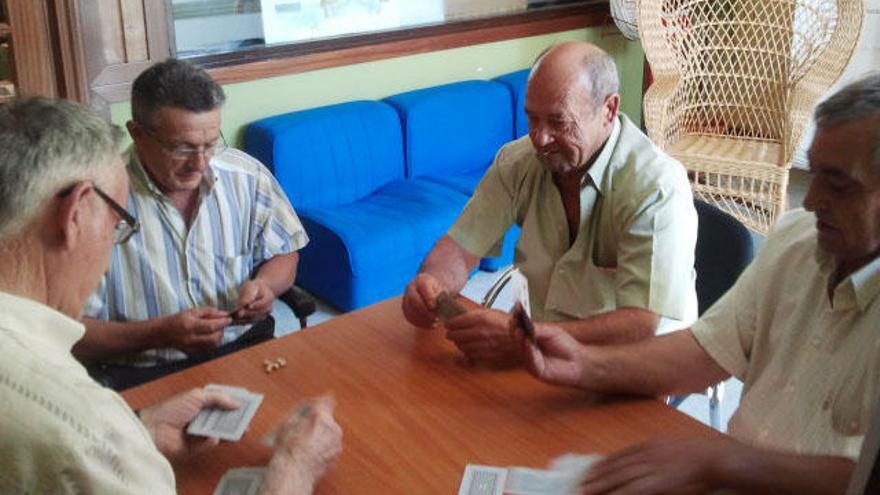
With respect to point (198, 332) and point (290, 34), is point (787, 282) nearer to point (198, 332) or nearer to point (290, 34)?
point (198, 332)

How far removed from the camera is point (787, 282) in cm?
160

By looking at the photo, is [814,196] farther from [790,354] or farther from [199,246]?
Result: [199,246]

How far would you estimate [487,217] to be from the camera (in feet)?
7.59

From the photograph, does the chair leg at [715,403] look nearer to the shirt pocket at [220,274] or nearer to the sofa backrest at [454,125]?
the shirt pocket at [220,274]

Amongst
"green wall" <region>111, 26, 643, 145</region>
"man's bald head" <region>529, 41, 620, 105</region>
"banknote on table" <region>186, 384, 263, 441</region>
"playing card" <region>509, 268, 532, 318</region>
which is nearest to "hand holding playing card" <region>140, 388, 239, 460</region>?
A: "banknote on table" <region>186, 384, 263, 441</region>

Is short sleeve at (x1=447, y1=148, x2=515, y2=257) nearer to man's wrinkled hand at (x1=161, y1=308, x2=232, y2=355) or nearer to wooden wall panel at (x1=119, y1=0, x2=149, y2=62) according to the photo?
man's wrinkled hand at (x1=161, y1=308, x2=232, y2=355)

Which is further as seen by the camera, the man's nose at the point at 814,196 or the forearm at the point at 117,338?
the forearm at the point at 117,338

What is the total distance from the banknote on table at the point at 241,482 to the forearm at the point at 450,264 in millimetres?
881

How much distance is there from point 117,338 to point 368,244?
1552 mm

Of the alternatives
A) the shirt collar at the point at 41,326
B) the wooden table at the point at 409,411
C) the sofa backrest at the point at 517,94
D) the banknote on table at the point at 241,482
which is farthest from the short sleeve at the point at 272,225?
the sofa backrest at the point at 517,94

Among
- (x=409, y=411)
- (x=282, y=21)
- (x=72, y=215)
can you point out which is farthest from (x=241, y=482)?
(x=282, y=21)

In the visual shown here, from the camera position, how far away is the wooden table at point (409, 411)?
4.80ft

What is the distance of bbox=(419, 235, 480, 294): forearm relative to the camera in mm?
2240

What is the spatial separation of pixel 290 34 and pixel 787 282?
115 inches
